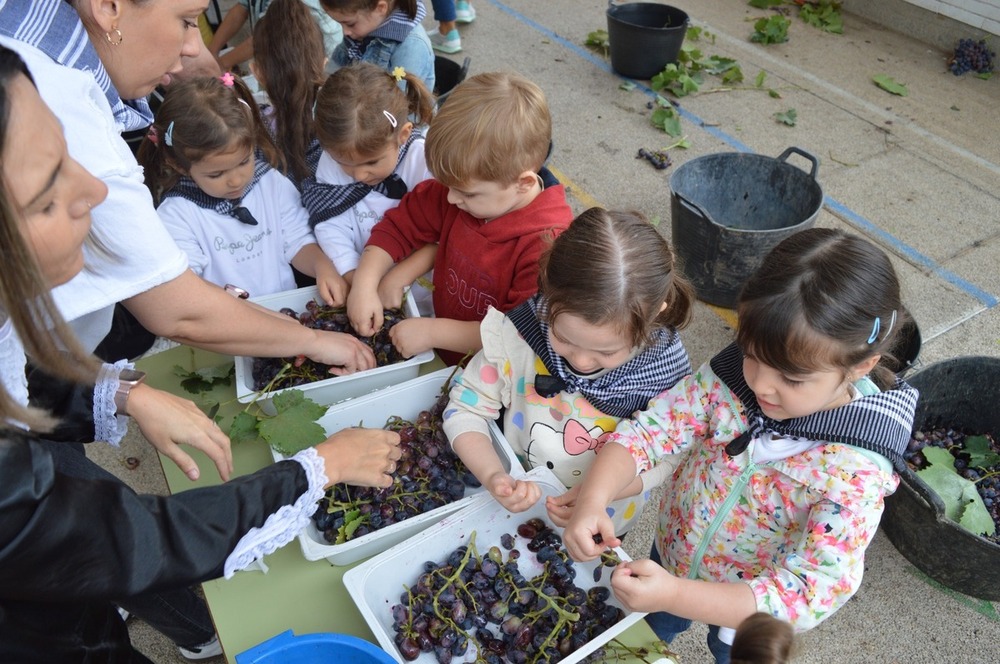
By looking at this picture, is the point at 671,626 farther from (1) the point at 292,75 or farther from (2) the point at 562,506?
(1) the point at 292,75

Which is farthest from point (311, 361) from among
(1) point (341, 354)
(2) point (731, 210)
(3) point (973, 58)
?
(3) point (973, 58)

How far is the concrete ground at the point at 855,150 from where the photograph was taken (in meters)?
2.27

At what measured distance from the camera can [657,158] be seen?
4383 mm

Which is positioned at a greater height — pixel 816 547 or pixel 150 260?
pixel 150 260

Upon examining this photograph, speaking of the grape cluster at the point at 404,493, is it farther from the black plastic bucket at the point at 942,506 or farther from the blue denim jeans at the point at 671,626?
the black plastic bucket at the point at 942,506

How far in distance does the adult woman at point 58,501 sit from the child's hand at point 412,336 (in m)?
0.57

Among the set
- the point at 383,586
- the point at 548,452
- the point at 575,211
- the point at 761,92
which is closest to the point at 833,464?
the point at 548,452

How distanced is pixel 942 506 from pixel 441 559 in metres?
1.42

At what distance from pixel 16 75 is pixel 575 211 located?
3.34 meters

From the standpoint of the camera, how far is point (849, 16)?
6.15 m

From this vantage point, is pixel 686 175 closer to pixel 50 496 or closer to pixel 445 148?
pixel 445 148

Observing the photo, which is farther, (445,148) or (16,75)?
(445,148)

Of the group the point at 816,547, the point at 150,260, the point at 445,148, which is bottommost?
the point at 816,547

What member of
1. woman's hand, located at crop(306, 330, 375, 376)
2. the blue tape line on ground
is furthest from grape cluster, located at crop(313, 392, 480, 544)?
the blue tape line on ground
